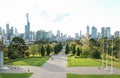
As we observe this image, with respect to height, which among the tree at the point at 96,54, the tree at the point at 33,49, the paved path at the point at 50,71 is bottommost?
the paved path at the point at 50,71

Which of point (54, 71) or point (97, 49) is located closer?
point (54, 71)

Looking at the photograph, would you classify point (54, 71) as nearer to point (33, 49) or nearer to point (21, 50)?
point (21, 50)

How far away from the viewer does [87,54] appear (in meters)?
93.6

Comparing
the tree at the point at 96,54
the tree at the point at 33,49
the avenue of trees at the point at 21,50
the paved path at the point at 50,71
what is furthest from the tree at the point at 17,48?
the paved path at the point at 50,71

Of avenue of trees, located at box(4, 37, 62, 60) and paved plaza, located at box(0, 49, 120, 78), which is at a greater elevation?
avenue of trees, located at box(4, 37, 62, 60)

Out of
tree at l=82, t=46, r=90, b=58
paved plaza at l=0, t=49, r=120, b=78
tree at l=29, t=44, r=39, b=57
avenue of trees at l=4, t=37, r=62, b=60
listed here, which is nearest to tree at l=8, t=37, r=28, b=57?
avenue of trees at l=4, t=37, r=62, b=60

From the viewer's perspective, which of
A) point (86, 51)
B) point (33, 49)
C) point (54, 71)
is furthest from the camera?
point (33, 49)

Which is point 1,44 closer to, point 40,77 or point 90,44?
point 40,77

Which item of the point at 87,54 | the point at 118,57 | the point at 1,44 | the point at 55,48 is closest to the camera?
the point at 1,44

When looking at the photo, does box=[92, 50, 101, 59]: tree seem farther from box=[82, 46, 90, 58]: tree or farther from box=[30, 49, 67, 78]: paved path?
box=[30, 49, 67, 78]: paved path

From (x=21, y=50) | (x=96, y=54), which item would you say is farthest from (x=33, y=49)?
(x=96, y=54)

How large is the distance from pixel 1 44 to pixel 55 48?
190 feet

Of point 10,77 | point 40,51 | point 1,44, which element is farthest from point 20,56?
point 10,77

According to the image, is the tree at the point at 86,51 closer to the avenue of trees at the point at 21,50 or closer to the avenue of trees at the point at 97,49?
the avenue of trees at the point at 97,49
